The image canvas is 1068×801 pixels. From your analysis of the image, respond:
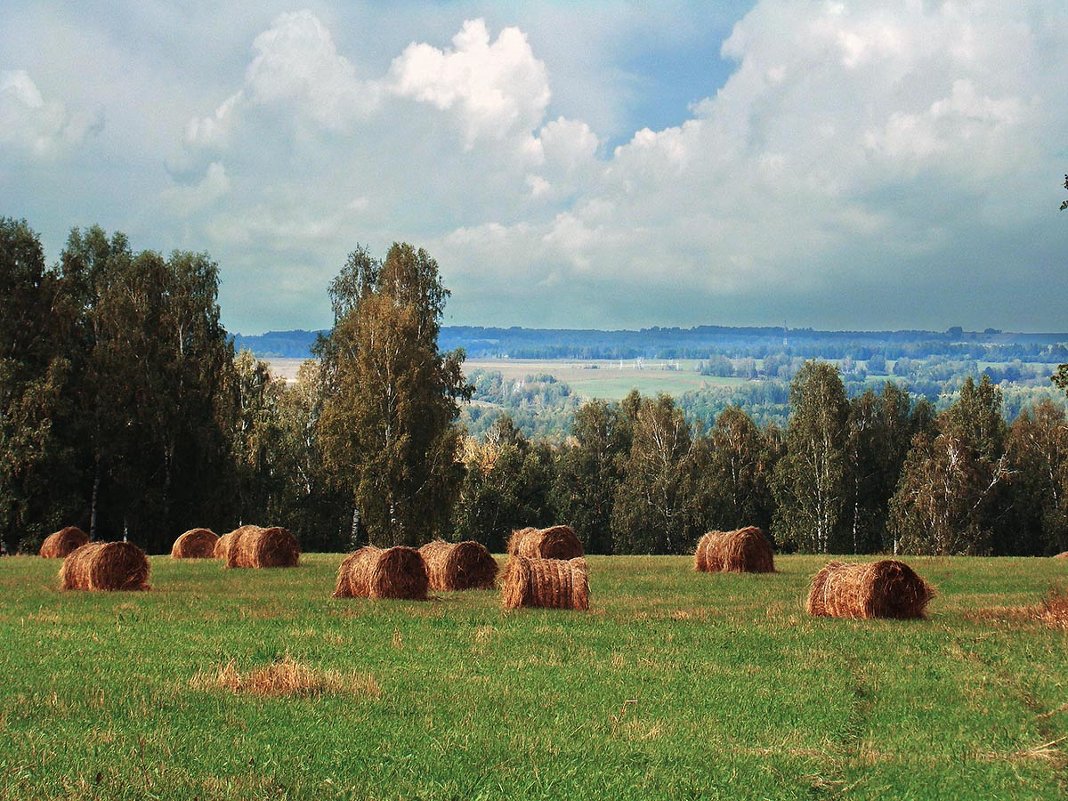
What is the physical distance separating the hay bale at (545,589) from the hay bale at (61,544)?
985 inches

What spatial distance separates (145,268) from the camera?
203 ft

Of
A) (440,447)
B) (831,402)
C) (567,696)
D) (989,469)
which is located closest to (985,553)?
(989,469)

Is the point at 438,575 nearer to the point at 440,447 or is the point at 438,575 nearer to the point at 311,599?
the point at 311,599

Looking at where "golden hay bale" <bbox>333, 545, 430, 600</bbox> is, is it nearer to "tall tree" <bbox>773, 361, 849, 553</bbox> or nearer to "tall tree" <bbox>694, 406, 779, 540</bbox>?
"tall tree" <bbox>773, 361, 849, 553</bbox>

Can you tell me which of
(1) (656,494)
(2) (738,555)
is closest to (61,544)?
(2) (738,555)

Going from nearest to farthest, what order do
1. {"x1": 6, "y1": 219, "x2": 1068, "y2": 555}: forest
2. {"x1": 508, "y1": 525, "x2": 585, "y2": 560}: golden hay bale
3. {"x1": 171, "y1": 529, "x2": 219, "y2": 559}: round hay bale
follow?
1. {"x1": 508, "y1": 525, "x2": 585, "y2": 560}: golden hay bale
2. {"x1": 171, "y1": 529, "x2": 219, "y2": 559}: round hay bale
3. {"x1": 6, "y1": 219, "x2": 1068, "y2": 555}: forest

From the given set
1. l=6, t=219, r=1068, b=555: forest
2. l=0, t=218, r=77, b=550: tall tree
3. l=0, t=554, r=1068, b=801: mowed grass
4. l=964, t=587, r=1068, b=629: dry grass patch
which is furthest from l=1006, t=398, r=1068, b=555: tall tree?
l=0, t=554, r=1068, b=801: mowed grass

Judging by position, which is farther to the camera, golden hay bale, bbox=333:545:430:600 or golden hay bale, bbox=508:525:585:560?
golden hay bale, bbox=508:525:585:560

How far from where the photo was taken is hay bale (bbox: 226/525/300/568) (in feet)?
117

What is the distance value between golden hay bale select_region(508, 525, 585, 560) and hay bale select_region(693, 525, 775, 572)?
13.2 ft

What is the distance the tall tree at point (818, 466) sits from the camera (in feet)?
266

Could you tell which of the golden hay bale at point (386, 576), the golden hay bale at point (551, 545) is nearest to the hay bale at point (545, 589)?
the golden hay bale at point (386, 576)

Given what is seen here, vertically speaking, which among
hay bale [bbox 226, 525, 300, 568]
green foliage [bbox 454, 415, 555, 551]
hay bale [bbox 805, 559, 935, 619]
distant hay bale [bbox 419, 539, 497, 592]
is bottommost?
green foliage [bbox 454, 415, 555, 551]

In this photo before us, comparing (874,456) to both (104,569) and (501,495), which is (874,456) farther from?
(104,569)
